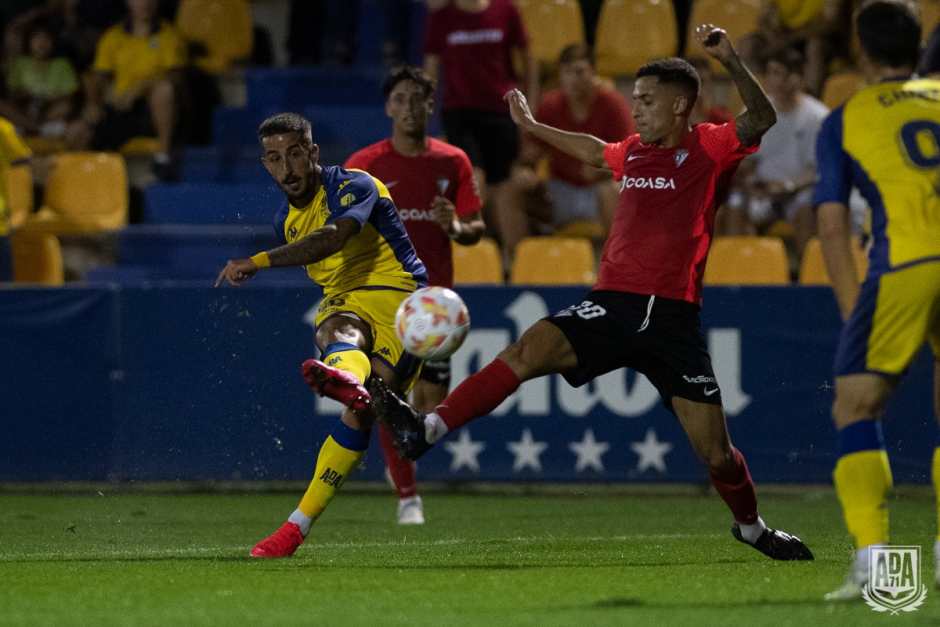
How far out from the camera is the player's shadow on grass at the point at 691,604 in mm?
6039

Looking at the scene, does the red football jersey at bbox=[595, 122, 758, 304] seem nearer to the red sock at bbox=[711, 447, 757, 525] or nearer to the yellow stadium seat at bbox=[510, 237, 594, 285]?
the red sock at bbox=[711, 447, 757, 525]

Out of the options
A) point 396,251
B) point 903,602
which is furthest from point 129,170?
point 903,602

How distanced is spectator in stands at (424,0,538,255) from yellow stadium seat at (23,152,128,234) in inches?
118

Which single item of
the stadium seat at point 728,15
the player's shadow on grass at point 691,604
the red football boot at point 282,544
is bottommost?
the red football boot at point 282,544

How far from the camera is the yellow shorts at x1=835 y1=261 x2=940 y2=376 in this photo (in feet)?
19.9

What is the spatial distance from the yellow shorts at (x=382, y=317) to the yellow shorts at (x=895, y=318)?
2.67 m

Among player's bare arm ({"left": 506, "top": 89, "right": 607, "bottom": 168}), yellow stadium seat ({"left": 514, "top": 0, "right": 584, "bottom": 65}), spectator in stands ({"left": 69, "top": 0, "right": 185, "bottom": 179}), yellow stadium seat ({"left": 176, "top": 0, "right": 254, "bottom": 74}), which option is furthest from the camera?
yellow stadium seat ({"left": 176, "top": 0, "right": 254, "bottom": 74})

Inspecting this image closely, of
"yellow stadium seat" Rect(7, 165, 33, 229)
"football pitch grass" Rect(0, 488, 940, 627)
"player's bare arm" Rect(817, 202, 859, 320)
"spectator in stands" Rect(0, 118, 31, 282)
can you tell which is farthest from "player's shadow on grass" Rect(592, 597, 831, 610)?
"yellow stadium seat" Rect(7, 165, 33, 229)

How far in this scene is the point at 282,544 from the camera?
7.86 meters

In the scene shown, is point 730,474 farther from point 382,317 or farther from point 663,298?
point 382,317

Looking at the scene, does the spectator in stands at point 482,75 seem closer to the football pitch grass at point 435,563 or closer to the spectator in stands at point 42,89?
the football pitch grass at point 435,563

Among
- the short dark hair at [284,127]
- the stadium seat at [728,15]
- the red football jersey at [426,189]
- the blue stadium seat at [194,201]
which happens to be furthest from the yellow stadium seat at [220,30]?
the short dark hair at [284,127]

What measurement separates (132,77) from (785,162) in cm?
598

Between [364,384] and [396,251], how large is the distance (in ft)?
3.46
